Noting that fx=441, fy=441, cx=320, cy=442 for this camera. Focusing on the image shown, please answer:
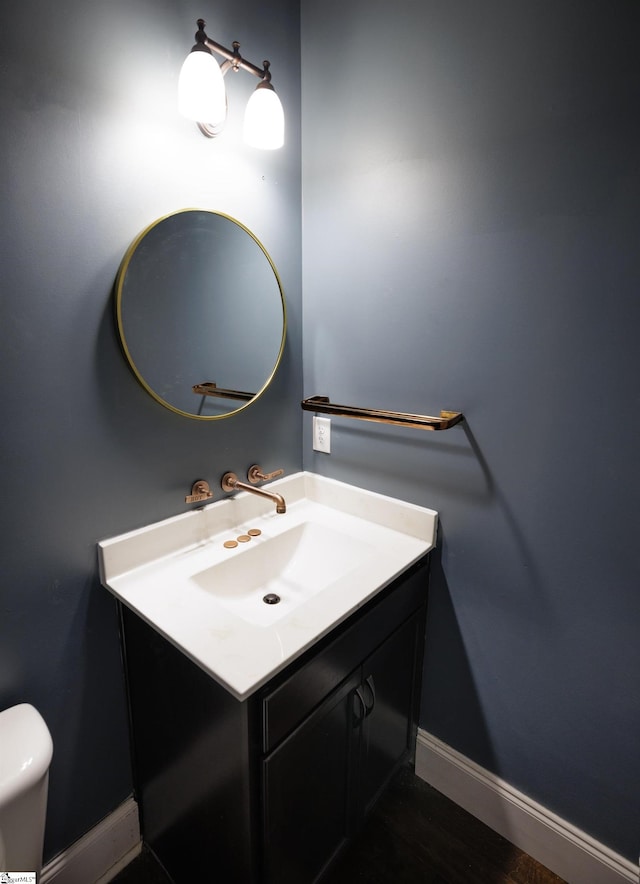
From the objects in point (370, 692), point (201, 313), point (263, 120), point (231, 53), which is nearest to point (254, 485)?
point (201, 313)

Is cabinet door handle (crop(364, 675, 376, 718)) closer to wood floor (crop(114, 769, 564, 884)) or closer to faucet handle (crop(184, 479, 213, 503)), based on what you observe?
wood floor (crop(114, 769, 564, 884))

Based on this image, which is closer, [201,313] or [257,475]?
[201,313]

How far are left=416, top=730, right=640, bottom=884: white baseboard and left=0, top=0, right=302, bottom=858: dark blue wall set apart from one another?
2.97ft

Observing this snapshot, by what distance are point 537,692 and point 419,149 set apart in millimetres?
1401

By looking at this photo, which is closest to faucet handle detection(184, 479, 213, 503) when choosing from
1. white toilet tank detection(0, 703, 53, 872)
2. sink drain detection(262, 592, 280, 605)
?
sink drain detection(262, 592, 280, 605)

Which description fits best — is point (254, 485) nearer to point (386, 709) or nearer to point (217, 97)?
point (386, 709)

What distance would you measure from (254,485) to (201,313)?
53cm

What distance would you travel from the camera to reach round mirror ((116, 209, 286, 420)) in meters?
1.02

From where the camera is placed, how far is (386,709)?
1.20 metres

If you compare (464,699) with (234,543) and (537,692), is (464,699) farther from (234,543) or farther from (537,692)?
(234,543)

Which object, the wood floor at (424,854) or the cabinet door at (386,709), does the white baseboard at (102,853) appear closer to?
the wood floor at (424,854)

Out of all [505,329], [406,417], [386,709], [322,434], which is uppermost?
[505,329]

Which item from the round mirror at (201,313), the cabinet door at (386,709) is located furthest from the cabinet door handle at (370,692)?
the round mirror at (201,313)

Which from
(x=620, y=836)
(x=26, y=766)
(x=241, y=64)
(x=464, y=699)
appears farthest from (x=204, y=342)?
(x=620, y=836)
